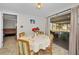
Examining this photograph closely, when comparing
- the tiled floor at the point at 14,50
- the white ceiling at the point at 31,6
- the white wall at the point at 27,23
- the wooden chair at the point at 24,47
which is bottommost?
the tiled floor at the point at 14,50

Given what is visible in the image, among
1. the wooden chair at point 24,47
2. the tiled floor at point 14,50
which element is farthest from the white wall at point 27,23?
the wooden chair at point 24,47

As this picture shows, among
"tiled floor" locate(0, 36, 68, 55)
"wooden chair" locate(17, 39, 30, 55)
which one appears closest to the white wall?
"tiled floor" locate(0, 36, 68, 55)

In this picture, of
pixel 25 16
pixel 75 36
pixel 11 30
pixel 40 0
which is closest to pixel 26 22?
pixel 25 16

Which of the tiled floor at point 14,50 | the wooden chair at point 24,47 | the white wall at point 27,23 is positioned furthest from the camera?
the white wall at point 27,23

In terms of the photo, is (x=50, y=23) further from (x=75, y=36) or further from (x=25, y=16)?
(x=75, y=36)

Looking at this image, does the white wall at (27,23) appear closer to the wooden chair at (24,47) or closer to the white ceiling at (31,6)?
the white ceiling at (31,6)

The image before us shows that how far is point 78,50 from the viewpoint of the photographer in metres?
2.81

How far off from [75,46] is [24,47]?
167cm

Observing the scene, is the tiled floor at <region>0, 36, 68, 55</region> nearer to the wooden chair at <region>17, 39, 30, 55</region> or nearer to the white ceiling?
the wooden chair at <region>17, 39, 30, 55</region>

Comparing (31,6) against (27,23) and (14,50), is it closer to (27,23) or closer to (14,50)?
(14,50)

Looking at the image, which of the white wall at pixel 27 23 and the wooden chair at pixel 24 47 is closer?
the wooden chair at pixel 24 47

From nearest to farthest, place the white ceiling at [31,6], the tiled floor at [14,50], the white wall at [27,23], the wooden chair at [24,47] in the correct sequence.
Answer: the wooden chair at [24,47] < the white ceiling at [31,6] < the tiled floor at [14,50] < the white wall at [27,23]

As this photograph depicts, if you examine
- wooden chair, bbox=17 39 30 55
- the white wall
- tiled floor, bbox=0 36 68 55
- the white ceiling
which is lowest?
tiled floor, bbox=0 36 68 55
